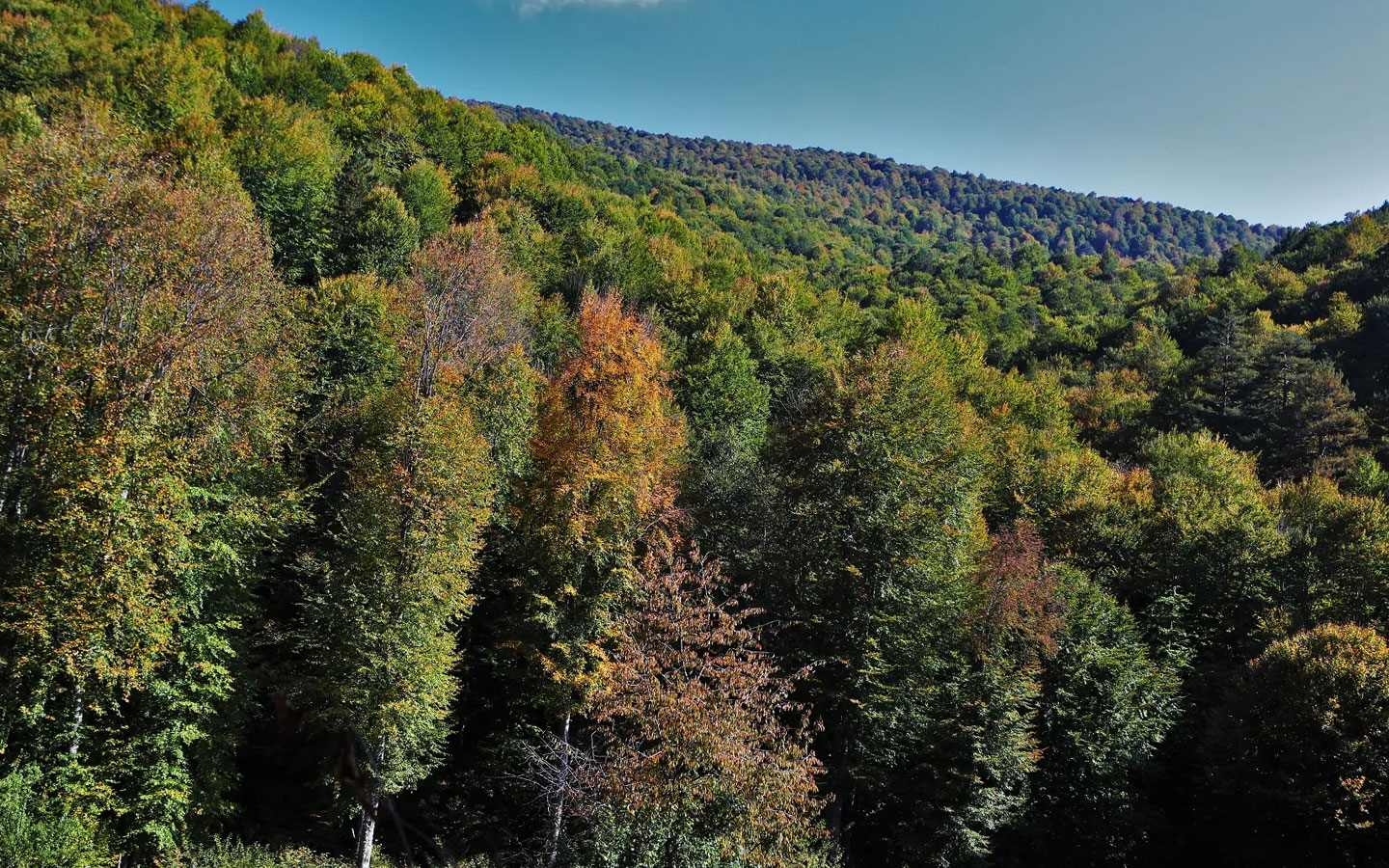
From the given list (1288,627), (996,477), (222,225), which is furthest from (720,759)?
(996,477)

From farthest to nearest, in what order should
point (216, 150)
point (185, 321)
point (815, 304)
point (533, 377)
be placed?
point (815, 304), point (216, 150), point (533, 377), point (185, 321)

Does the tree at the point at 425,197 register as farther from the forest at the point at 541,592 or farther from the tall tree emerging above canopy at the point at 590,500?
the tall tree emerging above canopy at the point at 590,500

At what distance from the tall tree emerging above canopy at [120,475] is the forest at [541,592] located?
10 centimetres

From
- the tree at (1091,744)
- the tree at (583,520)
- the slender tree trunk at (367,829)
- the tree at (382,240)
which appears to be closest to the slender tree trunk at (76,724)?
the slender tree trunk at (367,829)

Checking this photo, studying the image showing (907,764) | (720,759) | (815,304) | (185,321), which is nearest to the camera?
(720,759)

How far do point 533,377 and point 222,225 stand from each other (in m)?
11.6

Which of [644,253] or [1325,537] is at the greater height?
[644,253]

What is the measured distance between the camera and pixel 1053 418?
54.7 meters

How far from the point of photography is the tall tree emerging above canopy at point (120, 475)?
14438 millimetres

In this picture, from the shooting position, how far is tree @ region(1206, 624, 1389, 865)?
1986 cm

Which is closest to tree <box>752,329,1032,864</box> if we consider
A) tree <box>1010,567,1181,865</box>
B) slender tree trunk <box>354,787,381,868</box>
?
tree <box>1010,567,1181,865</box>

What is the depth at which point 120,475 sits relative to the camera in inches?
572

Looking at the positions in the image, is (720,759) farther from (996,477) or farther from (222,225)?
(996,477)

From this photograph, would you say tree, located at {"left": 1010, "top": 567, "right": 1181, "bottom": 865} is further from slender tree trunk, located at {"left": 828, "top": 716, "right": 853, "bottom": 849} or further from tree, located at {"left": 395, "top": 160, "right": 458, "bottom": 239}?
tree, located at {"left": 395, "top": 160, "right": 458, "bottom": 239}
